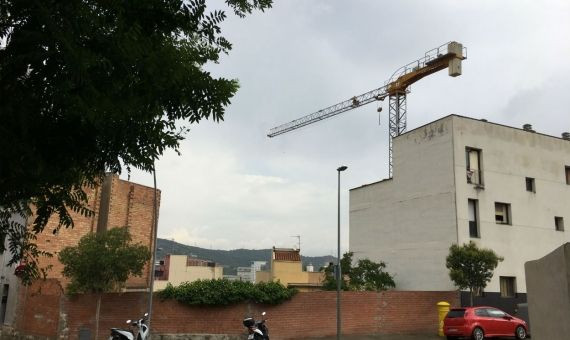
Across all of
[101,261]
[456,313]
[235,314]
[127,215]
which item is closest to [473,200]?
[456,313]

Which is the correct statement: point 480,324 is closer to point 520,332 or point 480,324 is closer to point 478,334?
point 478,334

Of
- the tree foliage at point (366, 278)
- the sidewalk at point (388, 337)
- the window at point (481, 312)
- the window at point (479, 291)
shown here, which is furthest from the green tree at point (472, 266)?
the tree foliage at point (366, 278)

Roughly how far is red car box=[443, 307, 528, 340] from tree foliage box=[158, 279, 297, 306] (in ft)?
22.8

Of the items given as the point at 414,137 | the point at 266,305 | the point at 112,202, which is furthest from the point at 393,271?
the point at 112,202

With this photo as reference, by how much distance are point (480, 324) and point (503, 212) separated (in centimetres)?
A: 1098

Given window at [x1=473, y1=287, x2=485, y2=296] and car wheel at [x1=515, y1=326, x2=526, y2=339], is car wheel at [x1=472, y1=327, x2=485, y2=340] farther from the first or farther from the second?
window at [x1=473, y1=287, x2=485, y2=296]

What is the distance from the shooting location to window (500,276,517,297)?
3009 centimetres

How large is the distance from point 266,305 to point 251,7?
20511mm

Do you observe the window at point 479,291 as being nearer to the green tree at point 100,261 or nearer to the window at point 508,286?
the window at point 508,286

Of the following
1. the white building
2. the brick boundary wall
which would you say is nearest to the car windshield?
the brick boundary wall

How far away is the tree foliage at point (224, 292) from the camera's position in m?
22.9

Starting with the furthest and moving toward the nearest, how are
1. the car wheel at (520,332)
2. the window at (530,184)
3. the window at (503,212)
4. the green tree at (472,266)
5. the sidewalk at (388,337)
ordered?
the window at (530,184) → the window at (503,212) → the green tree at (472,266) → the sidewalk at (388,337) → the car wheel at (520,332)

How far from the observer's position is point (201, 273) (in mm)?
76250

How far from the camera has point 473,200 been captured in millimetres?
30625
